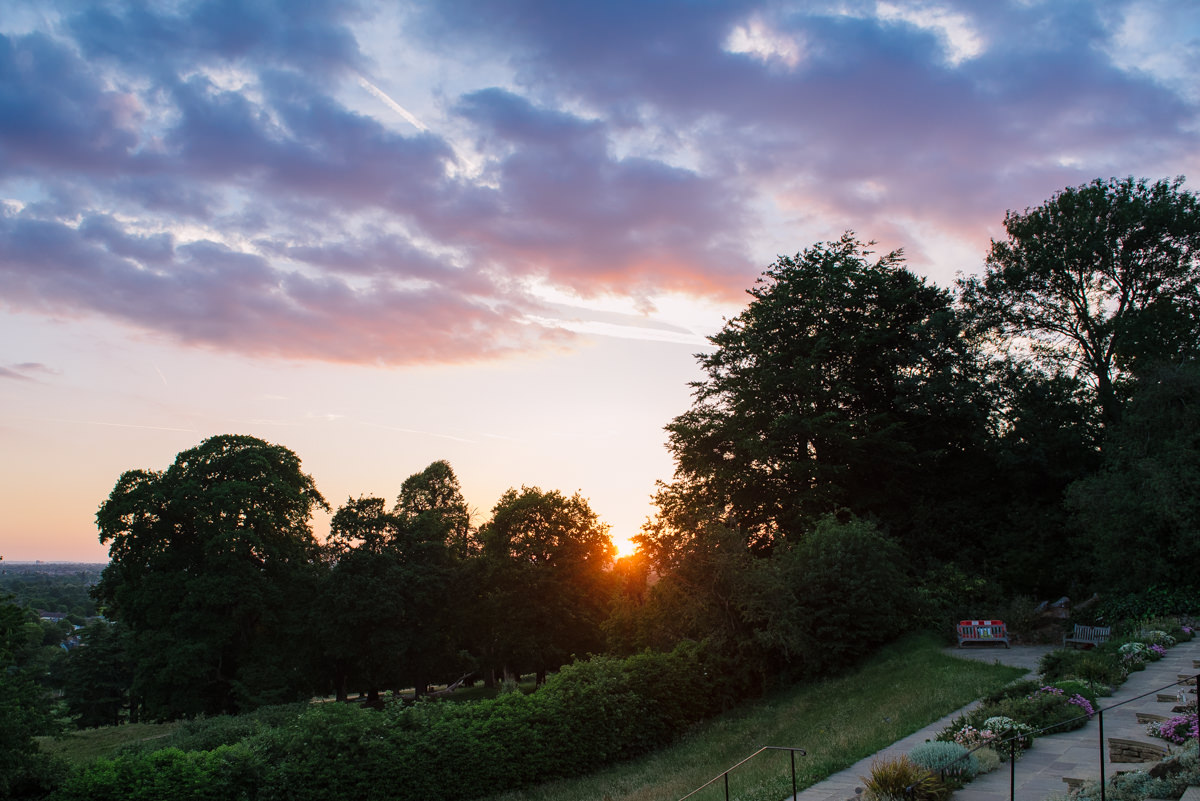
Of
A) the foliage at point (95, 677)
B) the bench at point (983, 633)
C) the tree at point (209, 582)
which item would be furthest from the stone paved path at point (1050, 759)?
the foliage at point (95, 677)

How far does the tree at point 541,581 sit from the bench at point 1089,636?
72.6ft

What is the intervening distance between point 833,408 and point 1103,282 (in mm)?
11774

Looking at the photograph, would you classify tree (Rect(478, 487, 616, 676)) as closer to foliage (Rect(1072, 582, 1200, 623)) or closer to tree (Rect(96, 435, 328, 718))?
tree (Rect(96, 435, 328, 718))

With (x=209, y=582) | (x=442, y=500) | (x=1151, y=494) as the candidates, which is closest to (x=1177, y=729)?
(x=1151, y=494)

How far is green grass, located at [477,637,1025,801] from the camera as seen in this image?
41.8 ft

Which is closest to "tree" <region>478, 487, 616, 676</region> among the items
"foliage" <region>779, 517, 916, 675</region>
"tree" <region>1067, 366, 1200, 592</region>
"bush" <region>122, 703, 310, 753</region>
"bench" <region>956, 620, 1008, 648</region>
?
"bush" <region>122, 703, 310, 753</region>

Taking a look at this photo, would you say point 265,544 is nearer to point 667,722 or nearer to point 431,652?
point 431,652

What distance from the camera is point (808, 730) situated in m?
16.5

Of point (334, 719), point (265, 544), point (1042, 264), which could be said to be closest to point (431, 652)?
point (265, 544)

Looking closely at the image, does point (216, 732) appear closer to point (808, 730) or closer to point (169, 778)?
point (169, 778)

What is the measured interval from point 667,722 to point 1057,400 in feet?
72.0

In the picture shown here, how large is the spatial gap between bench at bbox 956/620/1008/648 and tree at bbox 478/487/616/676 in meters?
19.3

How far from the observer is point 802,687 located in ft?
71.5

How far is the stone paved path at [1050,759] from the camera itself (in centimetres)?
918
